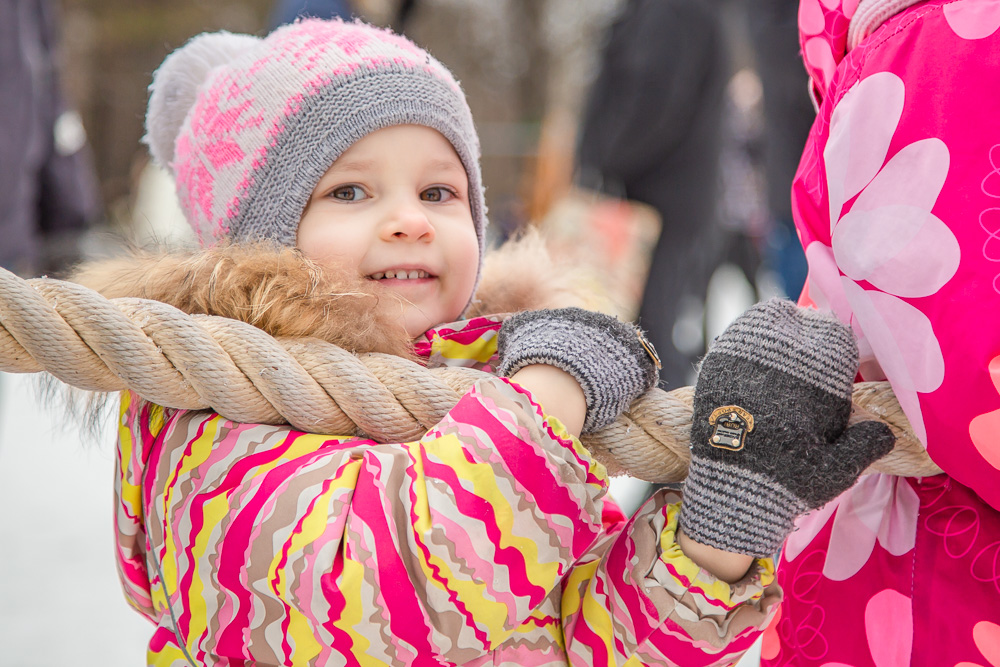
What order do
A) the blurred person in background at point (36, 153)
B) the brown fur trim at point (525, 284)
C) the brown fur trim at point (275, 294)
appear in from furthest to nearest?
the blurred person in background at point (36, 153) → the brown fur trim at point (525, 284) → the brown fur trim at point (275, 294)

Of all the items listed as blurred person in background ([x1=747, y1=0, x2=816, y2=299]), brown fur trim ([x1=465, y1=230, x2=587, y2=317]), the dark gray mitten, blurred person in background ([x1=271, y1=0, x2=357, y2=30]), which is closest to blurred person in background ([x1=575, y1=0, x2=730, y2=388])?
blurred person in background ([x1=747, y1=0, x2=816, y2=299])

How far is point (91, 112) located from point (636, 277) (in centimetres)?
914

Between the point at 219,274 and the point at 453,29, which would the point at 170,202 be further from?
the point at 453,29

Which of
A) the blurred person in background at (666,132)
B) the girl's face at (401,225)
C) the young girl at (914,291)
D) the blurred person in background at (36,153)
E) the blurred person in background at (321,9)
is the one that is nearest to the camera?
the young girl at (914,291)

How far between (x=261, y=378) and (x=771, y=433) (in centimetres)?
40

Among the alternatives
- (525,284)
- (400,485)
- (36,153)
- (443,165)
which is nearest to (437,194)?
(443,165)

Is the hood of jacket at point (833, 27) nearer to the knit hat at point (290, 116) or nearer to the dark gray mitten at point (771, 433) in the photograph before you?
the dark gray mitten at point (771, 433)

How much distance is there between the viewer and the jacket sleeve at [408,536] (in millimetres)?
617

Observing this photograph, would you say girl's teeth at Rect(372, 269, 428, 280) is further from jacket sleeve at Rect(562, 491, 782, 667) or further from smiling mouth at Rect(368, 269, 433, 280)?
jacket sleeve at Rect(562, 491, 782, 667)

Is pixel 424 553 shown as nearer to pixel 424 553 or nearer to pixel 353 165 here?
pixel 424 553

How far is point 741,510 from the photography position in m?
0.62

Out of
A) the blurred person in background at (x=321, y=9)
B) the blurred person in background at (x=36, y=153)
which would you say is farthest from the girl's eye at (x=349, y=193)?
the blurred person in background at (x=36, y=153)

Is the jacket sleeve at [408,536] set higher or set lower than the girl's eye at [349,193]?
lower

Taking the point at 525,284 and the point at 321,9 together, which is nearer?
the point at 525,284
